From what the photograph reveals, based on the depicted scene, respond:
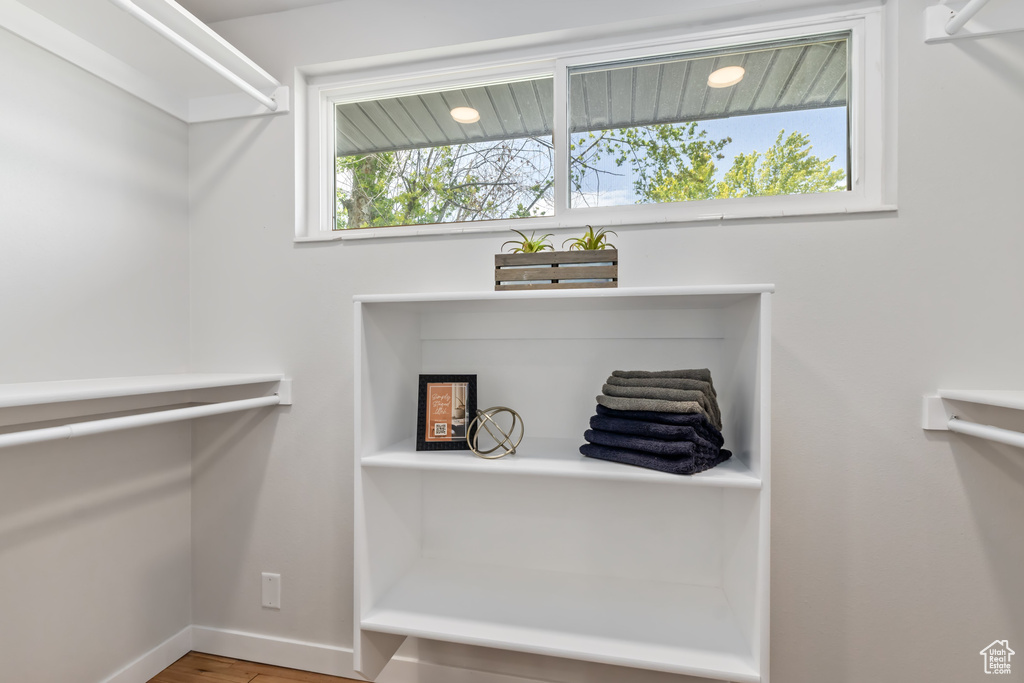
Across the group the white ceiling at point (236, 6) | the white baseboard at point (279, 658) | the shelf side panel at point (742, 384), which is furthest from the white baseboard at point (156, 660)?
the white ceiling at point (236, 6)

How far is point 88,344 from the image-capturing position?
4.29 feet

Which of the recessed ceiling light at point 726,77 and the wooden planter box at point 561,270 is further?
the recessed ceiling light at point 726,77

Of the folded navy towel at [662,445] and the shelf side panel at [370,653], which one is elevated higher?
the folded navy towel at [662,445]

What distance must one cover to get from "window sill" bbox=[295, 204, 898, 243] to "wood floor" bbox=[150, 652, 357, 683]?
1.33m

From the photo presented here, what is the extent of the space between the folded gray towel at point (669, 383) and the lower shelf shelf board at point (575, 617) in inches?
21.0

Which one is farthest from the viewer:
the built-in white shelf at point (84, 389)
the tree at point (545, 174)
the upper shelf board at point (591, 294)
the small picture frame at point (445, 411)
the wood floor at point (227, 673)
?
the wood floor at point (227, 673)

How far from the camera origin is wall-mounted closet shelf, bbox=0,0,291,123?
3.78 feet

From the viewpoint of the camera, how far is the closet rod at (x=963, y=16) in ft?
3.25

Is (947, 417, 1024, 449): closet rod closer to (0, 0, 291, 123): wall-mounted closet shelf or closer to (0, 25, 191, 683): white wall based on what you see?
(0, 0, 291, 123): wall-mounted closet shelf

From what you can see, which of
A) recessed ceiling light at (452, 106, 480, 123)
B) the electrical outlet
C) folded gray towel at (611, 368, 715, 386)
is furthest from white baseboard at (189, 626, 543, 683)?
recessed ceiling light at (452, 106, 480, 123)

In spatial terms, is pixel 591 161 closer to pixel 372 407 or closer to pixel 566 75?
pixel 566 75

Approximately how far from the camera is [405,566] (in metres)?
1.35

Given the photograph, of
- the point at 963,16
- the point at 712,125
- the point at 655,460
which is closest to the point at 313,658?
the point at 655,460

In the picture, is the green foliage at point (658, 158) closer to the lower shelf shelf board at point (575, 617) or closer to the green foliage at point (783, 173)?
the green foliage at point (783, 173)
